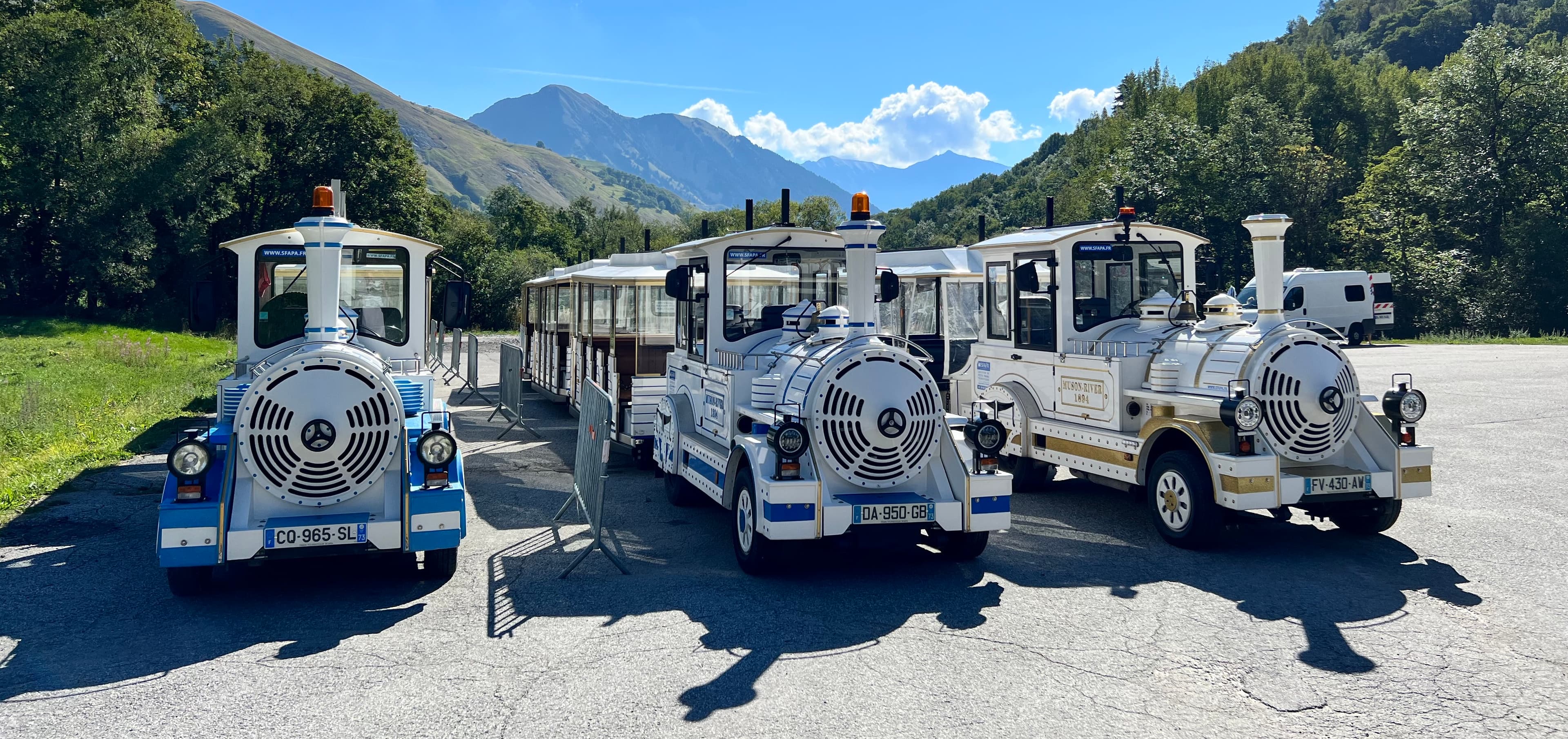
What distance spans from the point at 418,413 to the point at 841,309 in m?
3.25

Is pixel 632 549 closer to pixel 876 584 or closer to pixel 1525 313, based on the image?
pixel 876 584

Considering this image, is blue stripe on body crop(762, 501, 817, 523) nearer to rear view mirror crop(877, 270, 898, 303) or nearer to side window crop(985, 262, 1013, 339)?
rear view mirror crop(877, 270, 898, 303)

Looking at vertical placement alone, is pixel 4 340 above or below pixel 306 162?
below

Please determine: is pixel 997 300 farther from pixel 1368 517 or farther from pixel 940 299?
pixel 940 299

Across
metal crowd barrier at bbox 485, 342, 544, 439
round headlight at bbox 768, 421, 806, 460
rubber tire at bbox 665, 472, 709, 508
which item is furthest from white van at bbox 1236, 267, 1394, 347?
round headlight at bbox 768, 421, 806, 460

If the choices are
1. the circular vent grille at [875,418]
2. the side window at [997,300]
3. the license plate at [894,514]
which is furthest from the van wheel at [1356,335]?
the license plate at [894,514]

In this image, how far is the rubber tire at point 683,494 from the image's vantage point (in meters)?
9.73

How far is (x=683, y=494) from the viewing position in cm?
976

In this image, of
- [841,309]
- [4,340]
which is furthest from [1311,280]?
[4,340]

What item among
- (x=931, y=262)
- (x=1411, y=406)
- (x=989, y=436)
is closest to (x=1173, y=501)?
(x=1411, y=406)

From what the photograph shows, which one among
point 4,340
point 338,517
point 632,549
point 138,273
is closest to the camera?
point 338,517

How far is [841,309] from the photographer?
299 inches

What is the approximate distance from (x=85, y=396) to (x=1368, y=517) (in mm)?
18220

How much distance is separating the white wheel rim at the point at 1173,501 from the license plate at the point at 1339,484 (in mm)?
866
